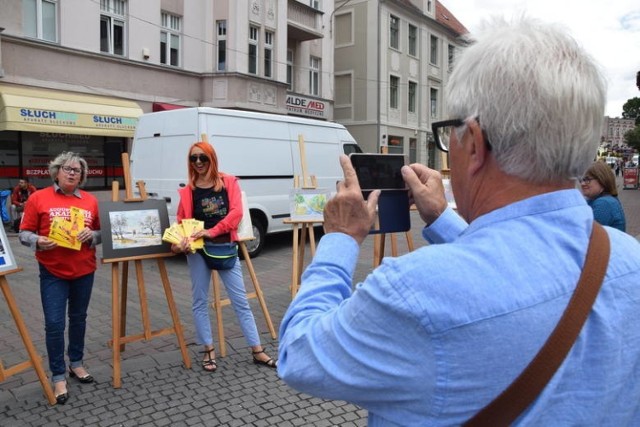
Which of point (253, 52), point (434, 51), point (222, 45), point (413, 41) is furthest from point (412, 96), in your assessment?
point (222, 45)

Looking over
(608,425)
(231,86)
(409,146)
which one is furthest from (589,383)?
(409,146)

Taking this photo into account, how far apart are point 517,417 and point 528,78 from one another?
60 cm

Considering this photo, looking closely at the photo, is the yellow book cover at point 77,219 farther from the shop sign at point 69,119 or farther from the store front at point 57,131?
the store front at point 57,131

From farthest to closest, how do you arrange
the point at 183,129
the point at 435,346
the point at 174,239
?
the point at 183,129
the point at 174,239
the point at 435,346

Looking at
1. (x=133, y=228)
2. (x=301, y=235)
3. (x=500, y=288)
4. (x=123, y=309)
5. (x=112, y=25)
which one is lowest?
(x=123, y=309)

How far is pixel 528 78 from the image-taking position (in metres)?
0.97

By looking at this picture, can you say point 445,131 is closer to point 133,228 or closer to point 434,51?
point 133,228

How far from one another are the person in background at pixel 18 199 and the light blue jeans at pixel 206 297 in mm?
9884

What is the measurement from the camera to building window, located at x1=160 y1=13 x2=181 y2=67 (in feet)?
55.6

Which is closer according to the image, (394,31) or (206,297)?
(206,297)

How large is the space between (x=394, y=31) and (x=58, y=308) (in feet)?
92.4

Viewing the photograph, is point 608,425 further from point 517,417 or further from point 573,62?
point 573,62

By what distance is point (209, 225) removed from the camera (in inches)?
172

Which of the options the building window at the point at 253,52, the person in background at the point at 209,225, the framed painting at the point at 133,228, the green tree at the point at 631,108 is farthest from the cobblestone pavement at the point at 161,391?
the green tree at the point at 631,108
